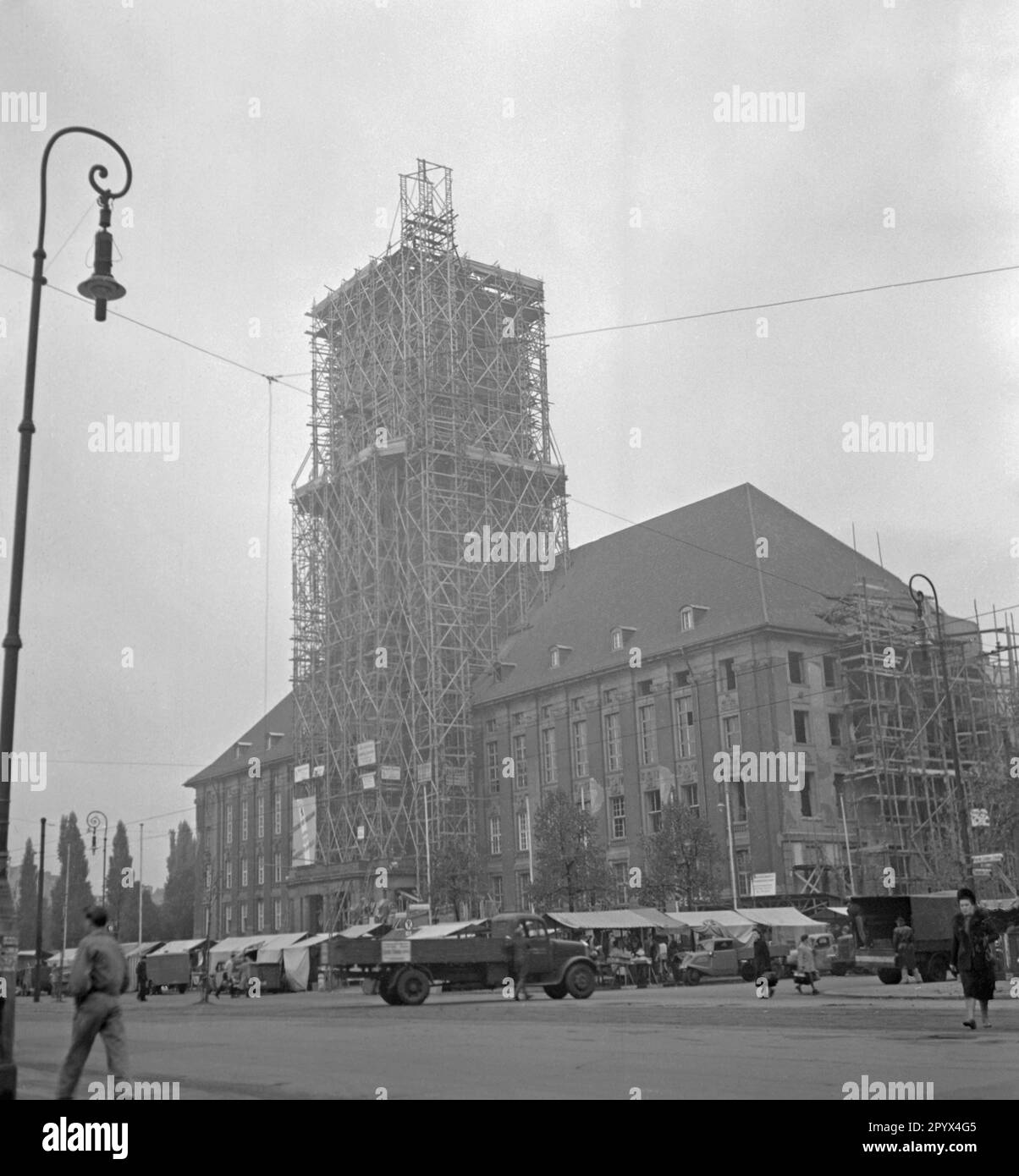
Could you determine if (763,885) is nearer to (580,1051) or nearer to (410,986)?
(410,986)

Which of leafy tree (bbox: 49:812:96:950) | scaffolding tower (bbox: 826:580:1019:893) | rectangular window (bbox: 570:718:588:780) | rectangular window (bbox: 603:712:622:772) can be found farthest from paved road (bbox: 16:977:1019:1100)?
leafy tree (bbox: 49:812:96:950)

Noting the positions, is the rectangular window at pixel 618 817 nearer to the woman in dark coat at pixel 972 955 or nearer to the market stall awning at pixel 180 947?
the market stall awning at pixel 180 947

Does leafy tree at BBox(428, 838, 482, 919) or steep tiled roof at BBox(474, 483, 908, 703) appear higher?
steep tiled roof at BBox(474, 483, 908, 703)

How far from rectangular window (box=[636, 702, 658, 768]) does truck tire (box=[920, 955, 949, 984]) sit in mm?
30068

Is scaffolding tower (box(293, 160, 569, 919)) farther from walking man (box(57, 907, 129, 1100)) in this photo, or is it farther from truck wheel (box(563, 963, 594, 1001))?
walking man (box(57, 907, 129, 1100))

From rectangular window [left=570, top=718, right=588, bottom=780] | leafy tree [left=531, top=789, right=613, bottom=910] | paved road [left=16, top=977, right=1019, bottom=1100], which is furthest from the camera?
rectangular window [left=570, top=718, right=588, bottom=780]

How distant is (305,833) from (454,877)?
44.3 feet

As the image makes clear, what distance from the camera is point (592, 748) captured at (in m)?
70.8

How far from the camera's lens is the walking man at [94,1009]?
11.2 m

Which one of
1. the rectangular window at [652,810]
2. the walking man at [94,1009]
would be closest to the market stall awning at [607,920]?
the rectangular window at [652,810]

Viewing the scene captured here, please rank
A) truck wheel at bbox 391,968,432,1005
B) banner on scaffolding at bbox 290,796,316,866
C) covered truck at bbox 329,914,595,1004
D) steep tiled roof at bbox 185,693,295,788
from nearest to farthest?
1. truck wheel at bbox 391,968,432,1005
2. covered truck at bbox 329,914,595,1004
3. banner on scaffolding at bbox 290,796,316,866
4. steep tiled roof at bbox 185,693,295,788

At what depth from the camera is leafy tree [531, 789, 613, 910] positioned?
59438mm

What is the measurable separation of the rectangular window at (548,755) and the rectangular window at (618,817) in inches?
192
